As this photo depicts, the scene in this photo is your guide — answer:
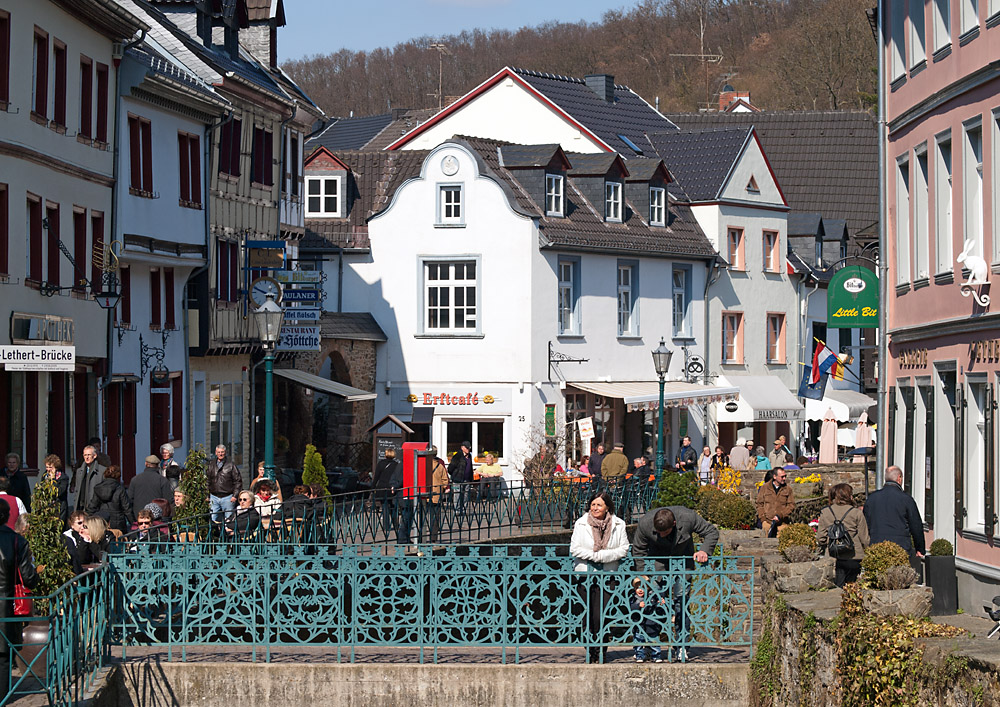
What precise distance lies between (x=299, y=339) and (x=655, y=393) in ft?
37.6

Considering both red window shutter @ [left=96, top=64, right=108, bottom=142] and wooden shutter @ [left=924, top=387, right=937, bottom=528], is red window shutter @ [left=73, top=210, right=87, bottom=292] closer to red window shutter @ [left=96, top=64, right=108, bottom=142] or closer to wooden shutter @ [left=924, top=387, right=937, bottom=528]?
red window shutter @ [left=96, top=64, right=108, bottom=142]

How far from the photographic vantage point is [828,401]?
51.8m

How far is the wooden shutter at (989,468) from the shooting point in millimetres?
19500

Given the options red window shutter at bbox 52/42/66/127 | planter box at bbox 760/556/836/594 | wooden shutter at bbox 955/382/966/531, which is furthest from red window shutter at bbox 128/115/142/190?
planter box at bbox 760/556/836/594

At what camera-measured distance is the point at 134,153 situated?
30.3m

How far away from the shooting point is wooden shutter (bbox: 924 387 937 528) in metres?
22.5

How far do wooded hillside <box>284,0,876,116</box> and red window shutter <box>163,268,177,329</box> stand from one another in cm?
5045

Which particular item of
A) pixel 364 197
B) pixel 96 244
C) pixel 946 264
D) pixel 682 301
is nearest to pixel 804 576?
pixel 946 264

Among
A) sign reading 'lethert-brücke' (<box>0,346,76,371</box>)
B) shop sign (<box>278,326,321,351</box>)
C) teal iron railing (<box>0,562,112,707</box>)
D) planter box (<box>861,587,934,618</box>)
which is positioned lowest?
teal iron railing (<box>0,562,112,707</box>)

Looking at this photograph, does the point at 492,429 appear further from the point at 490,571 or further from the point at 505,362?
the point at 490,571

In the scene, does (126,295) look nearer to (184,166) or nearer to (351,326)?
(184,166)

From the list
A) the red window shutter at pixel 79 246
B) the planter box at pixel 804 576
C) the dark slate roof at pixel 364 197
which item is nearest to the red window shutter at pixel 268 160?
the dark slate roof at pixel 364 197

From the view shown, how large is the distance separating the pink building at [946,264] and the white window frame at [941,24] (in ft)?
0.08

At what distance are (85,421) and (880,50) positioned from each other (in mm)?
13537
